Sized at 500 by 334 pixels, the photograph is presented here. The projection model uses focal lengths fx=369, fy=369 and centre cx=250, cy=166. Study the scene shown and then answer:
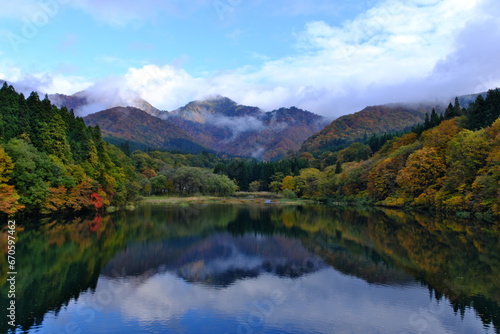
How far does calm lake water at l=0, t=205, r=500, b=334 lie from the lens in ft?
39.1

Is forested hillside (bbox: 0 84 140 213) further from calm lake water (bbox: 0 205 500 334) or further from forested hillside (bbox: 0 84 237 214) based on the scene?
calm lake water (bbox: 0 205 500 334)

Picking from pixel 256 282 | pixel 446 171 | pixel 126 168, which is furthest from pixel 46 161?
pixel 446 171

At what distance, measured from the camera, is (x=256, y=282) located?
55.8 feet

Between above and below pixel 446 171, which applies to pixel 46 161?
above

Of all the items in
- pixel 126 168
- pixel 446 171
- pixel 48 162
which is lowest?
pixel 446 171

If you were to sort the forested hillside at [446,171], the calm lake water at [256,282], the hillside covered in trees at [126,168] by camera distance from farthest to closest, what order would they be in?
the forested hillside at [446,171]
the hillside covered in trees at [126,168]
the calm lake water at [256,282]

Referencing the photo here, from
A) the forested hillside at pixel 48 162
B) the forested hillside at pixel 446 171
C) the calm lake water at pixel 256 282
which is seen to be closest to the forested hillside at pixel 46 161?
the forested hillside at pixel 48 162

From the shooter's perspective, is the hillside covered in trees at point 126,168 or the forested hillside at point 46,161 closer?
the forested hillside at point 46,161

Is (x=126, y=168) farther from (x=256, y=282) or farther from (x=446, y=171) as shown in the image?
(x=256, y=282)

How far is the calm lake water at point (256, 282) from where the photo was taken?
11.9m

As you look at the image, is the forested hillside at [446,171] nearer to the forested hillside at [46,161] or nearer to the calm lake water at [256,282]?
the calm lake water at [256,282]

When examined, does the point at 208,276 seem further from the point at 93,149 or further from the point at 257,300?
the point at 93,149

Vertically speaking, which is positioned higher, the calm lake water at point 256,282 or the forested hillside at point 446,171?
the forested hillside at point 446,171

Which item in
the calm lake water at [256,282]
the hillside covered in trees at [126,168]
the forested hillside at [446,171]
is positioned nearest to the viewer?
the calm lake water at [256,282]
